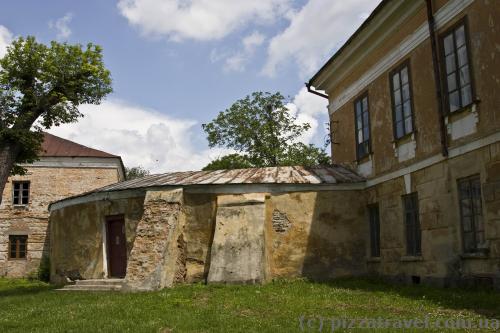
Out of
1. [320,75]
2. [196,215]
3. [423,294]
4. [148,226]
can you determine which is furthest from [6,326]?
[320,75]

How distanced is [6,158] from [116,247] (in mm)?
4180

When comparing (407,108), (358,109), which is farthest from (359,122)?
→ (407,108)

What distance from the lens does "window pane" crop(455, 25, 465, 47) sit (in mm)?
10469

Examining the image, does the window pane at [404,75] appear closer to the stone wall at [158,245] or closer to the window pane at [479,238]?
the window pane at [479,238]

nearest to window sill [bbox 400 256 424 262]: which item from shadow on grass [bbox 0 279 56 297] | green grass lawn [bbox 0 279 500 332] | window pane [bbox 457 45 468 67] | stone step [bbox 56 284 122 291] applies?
green grass lawn [bbox 0 279 500 332]

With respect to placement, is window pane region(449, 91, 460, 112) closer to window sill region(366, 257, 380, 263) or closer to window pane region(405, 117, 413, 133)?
window pane region(405, 117, 413, 133)

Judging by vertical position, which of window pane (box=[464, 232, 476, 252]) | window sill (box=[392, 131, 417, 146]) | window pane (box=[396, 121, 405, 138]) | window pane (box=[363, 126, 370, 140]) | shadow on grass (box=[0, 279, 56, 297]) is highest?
window pane (box=[363, 126, 370, 140])

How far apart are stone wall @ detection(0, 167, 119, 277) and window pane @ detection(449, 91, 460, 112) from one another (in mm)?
20234

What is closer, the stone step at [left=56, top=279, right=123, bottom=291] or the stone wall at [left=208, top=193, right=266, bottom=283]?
the stone wall at [left=208, top=193, right=266, bottom=283]

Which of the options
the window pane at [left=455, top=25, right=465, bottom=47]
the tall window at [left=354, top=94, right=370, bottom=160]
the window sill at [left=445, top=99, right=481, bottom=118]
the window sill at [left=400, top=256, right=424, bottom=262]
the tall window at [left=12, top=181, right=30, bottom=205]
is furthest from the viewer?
the tall window at [left=12, top=181, right=30, bottom=205]

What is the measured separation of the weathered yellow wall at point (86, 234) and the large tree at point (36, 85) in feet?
9.10

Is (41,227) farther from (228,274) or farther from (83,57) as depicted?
(228,274)

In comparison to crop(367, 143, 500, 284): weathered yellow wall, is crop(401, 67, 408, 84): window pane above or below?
above

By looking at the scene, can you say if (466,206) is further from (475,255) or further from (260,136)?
(260,136)
